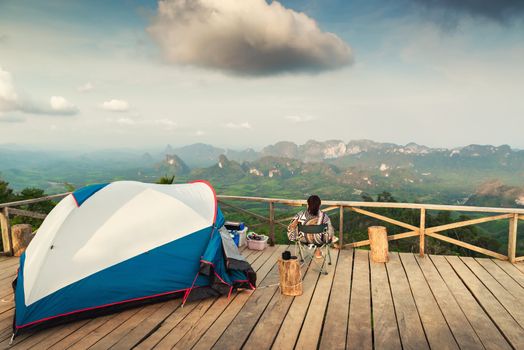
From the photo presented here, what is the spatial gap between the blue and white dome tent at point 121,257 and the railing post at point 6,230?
2.44m

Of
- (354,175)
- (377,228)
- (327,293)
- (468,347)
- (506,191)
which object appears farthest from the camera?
(354,175)

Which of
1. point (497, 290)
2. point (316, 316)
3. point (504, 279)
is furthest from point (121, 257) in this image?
point (504, 279)

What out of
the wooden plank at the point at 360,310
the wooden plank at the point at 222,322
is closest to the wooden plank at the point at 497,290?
the wooden plank at the point at 360,310

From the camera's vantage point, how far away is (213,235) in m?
4.52

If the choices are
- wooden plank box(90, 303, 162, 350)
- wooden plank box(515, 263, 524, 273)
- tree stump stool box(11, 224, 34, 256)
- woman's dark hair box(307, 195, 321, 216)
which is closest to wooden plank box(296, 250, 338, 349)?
woman's dark hair box(307, 195, 321, 216)

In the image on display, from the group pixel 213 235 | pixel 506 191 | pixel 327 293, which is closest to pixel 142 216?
pixel 213 235

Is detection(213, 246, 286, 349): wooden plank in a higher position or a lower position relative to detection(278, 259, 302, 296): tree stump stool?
lower

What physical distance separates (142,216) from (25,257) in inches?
61.2

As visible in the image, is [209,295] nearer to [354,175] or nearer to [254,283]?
[254,283]

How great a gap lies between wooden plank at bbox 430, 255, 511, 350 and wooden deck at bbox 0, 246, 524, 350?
1cm

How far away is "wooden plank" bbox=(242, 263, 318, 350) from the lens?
3.17 m

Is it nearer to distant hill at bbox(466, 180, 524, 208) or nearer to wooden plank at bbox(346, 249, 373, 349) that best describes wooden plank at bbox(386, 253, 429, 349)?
wooden plank at bbox(346, 249, 373, 349)

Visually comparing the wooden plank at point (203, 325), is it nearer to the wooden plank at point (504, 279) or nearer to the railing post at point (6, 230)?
the wooden plank at point (504, 279)

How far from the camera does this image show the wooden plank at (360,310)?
3.20m
